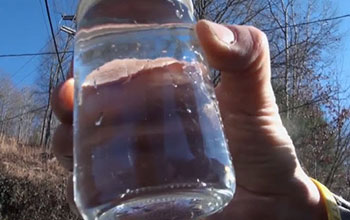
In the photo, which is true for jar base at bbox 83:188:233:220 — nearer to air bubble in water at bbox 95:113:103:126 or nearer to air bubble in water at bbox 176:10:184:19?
air bubble in water at bbox 95:113:103:126

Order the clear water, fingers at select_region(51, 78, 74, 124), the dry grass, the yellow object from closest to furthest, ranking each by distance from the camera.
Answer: the clear water
fingers at select_region(51, 78, 74, 124)
the yellow object
the dry grass

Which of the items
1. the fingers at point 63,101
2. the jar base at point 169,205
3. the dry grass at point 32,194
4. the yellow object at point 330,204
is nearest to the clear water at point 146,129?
the jar base at point 169,205

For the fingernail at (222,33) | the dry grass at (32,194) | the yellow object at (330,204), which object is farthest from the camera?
the dry grass at (32,194)

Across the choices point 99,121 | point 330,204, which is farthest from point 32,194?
point 99,121

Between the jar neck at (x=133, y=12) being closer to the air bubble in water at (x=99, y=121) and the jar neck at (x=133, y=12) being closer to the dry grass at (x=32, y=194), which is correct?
the air bubble in water at (x=99, y=121)

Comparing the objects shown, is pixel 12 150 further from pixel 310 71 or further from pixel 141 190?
pixel 141 190

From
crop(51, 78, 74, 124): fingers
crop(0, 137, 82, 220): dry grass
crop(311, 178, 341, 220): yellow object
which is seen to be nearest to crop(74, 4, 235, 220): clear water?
crop(51, 78, 74, 124): fingers

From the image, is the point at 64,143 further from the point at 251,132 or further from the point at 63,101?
the point at 251,132

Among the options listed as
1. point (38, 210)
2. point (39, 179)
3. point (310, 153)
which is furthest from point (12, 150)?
point (310, 153)
